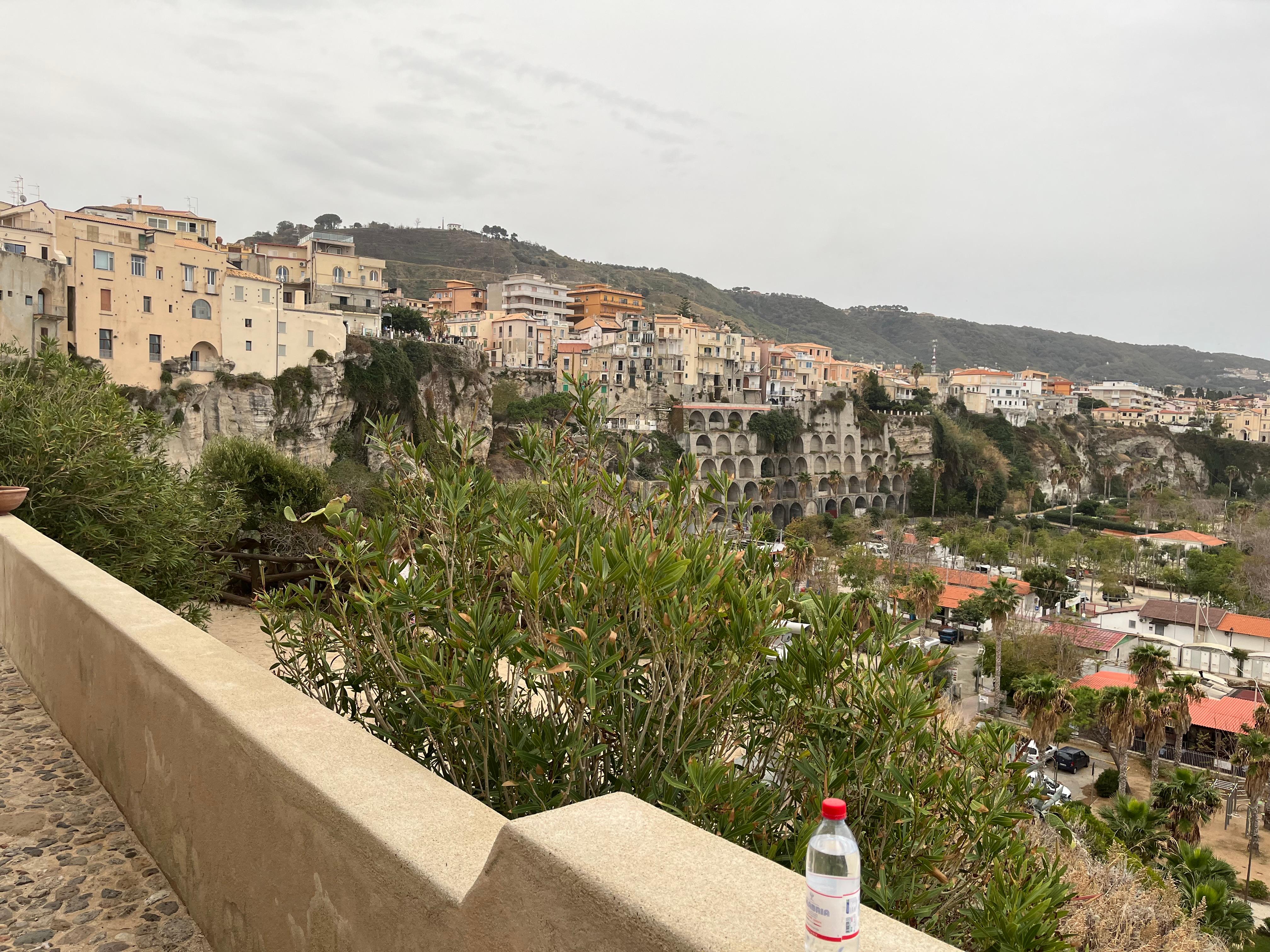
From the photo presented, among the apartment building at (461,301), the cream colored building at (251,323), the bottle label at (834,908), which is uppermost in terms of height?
the apartment building at (461,301)

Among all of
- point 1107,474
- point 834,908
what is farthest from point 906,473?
point 834,908

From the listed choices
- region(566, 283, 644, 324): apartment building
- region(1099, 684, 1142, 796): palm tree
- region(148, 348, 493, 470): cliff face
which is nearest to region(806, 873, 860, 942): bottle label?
region(1099, 684, 1142, 796): palm tree

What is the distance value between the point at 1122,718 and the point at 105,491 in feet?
73.3

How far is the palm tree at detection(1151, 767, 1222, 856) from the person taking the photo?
57.5 ft

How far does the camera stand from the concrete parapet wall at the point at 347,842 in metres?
1.44

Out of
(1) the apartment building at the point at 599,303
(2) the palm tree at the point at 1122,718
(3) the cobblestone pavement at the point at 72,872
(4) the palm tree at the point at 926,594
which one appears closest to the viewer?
(3) the cobblestone pavement at the point at 72,872

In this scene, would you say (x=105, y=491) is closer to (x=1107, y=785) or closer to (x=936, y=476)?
(x=1107, y=785)

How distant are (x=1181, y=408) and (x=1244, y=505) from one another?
2049 inches

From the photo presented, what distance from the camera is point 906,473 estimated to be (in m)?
72.8

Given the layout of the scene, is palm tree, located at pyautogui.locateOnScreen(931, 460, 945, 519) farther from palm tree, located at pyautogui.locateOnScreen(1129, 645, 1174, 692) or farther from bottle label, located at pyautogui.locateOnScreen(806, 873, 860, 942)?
bottle label, located at pyautogui.locateOnScreen(806, 873, 860, 942)

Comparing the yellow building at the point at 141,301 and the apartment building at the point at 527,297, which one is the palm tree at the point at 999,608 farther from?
the apartment building at the point at 527,297

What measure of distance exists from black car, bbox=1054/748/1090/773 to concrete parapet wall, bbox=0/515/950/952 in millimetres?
26882

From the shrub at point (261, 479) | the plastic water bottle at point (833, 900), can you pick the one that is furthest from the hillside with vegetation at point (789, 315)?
the plastic water bottle at point (833, 900)

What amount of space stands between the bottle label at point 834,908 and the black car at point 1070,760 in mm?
28070
